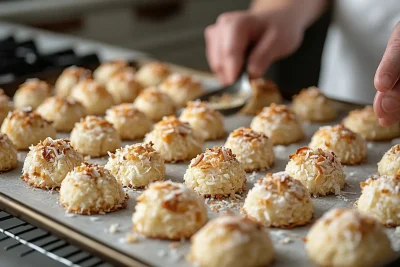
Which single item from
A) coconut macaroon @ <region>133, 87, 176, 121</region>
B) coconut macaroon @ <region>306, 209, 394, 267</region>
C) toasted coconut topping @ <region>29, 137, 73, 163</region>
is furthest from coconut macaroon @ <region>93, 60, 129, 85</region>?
coconut macaroon @ <region>306, 209, 394, 267</region>

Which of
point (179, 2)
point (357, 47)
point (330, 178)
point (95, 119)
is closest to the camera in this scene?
point (330, 178)

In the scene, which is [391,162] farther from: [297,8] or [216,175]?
[297,8]

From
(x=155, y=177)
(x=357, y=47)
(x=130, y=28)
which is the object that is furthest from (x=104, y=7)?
(x=155, y=177)

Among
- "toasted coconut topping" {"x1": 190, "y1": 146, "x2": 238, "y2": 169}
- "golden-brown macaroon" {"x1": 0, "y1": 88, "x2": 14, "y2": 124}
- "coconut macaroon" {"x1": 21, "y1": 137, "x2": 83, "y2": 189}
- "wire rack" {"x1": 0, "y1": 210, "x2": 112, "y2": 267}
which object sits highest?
"golden-brown macaroon" {"x1": 0, "y1": 88, "x2": 14, "y2": 124}

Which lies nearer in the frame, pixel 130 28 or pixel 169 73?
pixel 169 73

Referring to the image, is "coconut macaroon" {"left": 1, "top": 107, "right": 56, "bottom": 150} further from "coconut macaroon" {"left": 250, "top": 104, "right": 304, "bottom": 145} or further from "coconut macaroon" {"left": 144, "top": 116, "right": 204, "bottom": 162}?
"coconut macaroon" {"left": 250, "top": 104, "right": 304, "bottom": 145}

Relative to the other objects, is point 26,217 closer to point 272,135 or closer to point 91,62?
point 272,135
